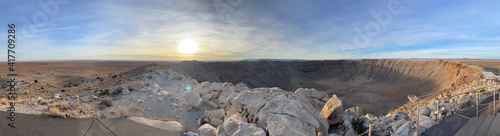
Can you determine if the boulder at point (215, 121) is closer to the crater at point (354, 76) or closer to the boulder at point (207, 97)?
the boulder at point (207, 97)

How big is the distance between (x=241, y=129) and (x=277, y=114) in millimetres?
1348

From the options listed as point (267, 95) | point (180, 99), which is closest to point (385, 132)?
point (267, 95)

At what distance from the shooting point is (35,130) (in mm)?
5461

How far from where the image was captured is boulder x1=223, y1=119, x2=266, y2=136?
5563 mm

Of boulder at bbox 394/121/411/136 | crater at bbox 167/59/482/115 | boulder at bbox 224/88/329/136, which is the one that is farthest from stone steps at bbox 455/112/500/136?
crater at bbox 167/59/482/115

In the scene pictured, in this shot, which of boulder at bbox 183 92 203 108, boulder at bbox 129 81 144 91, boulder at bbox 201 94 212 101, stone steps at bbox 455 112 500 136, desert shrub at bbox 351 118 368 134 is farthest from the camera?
boulder at bbox 129 81 144 91

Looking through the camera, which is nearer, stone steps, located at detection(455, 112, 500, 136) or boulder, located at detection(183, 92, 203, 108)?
stone steps, located at detection(455, 112, 500, 136)

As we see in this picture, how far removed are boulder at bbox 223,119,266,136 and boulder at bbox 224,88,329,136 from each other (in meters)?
0.15

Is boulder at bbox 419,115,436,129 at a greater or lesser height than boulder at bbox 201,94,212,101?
greater

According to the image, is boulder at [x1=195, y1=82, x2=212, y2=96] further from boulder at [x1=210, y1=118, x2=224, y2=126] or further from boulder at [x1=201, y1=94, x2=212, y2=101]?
boulder at [x1=210, y1=118, x2=224, y2=126]

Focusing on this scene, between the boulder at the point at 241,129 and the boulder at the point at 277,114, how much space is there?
0.50 feet

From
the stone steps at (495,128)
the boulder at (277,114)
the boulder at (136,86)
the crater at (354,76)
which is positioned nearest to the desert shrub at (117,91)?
the boulder at (136,86)

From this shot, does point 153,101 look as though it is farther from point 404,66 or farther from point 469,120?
point 404,66

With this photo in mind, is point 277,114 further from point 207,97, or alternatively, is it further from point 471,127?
point 207,97
